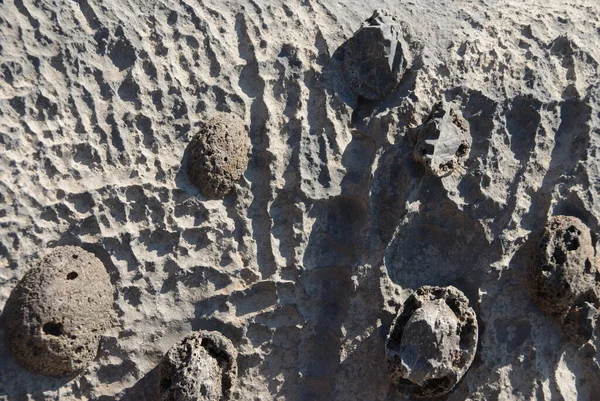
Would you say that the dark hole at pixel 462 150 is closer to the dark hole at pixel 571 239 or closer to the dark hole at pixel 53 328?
the dark hole at pixel 571 239

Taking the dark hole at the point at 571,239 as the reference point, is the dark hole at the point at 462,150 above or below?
above

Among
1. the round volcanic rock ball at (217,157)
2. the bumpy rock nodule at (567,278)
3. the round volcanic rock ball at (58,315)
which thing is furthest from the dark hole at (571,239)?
the round volcanic rock ball at (58,315)

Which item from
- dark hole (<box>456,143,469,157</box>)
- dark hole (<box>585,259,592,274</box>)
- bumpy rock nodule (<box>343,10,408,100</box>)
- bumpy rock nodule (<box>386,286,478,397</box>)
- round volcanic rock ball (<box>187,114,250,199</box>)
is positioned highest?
bumpy rock nodule (<box>343,10,408,100</box>)

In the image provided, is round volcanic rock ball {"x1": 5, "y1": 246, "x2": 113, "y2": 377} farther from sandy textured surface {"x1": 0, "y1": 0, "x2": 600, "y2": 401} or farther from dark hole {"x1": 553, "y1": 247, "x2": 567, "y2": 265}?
dark hole {"x1": 553, "y1": 247, "x2": 567, "y2": 265}

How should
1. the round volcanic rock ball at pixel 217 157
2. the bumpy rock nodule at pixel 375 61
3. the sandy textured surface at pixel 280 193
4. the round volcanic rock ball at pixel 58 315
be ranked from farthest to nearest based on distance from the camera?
1. the bumpy rock nodule at pixel 375 61
2. the round volcanic rock ball at pixel 217 157
3. the sandy textured surface at pixel 280 193
4. the round volcanic rock ball at pixel 58 315

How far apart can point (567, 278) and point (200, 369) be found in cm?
149

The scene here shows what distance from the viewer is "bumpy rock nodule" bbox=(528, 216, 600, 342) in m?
3.05

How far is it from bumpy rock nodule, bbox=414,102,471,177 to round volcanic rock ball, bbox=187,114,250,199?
75cm

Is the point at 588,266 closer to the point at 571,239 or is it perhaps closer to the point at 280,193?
the point at 571,239

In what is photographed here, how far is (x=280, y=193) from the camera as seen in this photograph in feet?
10.7

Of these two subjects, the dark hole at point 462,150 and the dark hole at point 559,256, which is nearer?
the dark hole at point 559,256

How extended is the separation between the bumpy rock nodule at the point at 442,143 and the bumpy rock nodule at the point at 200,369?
3.60 feet

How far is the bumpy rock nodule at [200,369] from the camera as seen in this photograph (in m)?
2.88

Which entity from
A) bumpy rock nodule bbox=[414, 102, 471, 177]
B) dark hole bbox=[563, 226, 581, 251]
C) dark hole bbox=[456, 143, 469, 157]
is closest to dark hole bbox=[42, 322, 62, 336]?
bumpy rock nodule bbox=[414, 102, 471, 177]
